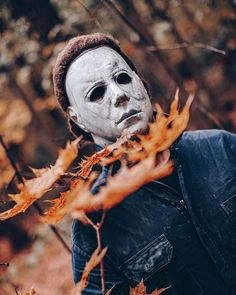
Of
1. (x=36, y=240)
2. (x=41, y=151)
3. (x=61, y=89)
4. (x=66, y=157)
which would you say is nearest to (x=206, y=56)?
(x=41, y=151)

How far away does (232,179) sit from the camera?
2.20m

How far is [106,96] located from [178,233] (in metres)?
0.88

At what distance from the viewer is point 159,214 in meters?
2.16

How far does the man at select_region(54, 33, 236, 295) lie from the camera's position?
6.96ft

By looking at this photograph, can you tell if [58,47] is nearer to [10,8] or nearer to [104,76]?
[10,8]

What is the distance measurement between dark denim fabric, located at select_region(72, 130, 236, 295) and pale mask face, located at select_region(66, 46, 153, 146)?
13.2 inches

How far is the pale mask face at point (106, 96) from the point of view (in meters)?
2.12

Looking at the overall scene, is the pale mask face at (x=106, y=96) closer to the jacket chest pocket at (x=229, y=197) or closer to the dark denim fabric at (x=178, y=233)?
the dark denim fabric at (x=178, y=233)

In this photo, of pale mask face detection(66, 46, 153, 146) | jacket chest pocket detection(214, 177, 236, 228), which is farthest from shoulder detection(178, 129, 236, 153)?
pale mask face detection(66, 46, 153, 146)

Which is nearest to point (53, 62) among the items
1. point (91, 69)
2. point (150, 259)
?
point (91, 69)

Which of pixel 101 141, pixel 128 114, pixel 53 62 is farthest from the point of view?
pixel 53 62

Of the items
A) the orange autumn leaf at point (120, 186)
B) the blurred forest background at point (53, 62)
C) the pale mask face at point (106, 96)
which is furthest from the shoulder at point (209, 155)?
the blurred forest background at point (53, 62)

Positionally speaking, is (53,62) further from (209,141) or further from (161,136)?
(161,136)

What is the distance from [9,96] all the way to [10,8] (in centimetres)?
879
